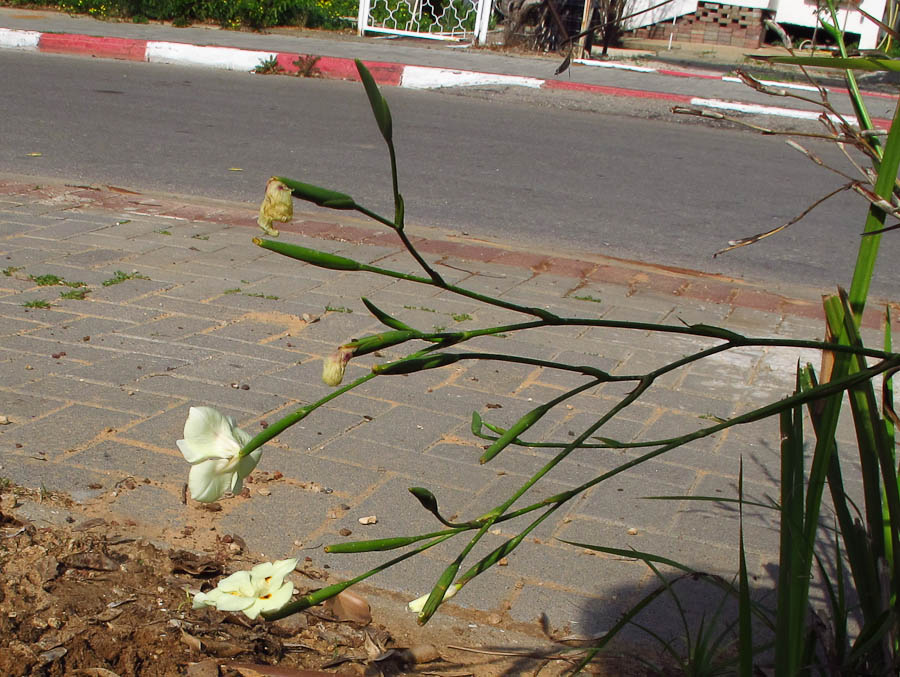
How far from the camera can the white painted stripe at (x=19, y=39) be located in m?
11.9

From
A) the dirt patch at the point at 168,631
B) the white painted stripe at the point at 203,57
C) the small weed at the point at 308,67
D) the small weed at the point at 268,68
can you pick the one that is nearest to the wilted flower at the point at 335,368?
the dirt patch at the point at 168,631

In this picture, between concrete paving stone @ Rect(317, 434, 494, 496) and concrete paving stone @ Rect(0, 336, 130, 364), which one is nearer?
concrete paving stone @ Rect(317, 434, 494, 496)

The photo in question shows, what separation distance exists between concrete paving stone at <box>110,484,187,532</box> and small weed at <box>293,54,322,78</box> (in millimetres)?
9804

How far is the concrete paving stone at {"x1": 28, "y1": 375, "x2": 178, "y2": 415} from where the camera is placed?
2965 millimetres

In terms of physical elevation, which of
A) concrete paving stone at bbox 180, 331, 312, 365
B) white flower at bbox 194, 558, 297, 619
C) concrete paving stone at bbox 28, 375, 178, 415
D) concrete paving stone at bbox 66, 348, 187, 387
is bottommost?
concrete paving stone at bbox 28, 375, 178, 415

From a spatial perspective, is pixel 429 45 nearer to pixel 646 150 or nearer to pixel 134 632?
pixel 646 150

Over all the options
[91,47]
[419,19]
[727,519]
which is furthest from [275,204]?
[419,19]

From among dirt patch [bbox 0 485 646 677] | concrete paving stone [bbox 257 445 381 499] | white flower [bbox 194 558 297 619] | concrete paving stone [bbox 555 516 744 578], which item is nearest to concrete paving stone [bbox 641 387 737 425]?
concrete paving stone [bbox 555 516 744 578]

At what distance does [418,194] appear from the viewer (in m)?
6.39

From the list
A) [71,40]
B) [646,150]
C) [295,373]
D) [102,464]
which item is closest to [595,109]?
[646,150]

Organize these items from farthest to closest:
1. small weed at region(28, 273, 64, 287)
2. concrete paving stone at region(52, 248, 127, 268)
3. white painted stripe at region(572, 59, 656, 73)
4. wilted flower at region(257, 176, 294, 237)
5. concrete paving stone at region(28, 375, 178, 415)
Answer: white painted stripe at region(572, 59, 656, 73) → concrete paving stone at region(52, 248, 127, 268) → small weed at region(28, 273, 64, 287) → concrete paving stone at region(28, 375, 178, 415) → wilted flower at region(257, 176, 294, 237)

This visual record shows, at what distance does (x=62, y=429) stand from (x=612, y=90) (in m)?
9.70

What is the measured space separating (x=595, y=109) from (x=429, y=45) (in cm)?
454

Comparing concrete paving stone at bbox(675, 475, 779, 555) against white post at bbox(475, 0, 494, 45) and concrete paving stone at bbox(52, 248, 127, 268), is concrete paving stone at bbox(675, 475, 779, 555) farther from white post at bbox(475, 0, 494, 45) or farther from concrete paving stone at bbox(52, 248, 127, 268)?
→ white post at bbox(475, 0, 494, 45)
